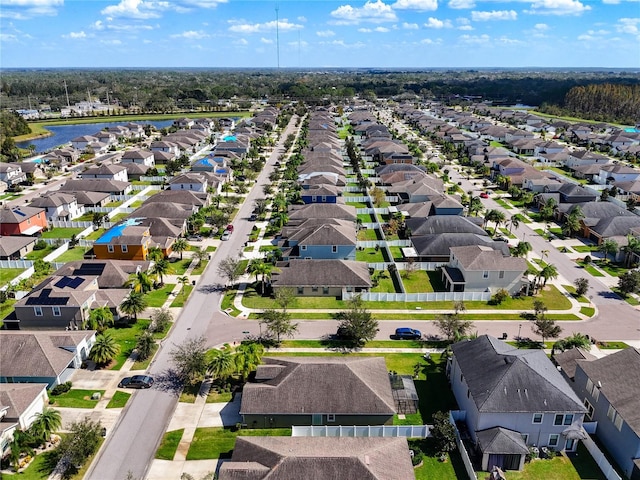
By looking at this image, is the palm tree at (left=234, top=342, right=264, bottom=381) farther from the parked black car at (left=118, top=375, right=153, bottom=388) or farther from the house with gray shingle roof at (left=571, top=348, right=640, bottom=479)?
the house with gray shingle roof at (left=571, top=348, right=640, bottom=479)

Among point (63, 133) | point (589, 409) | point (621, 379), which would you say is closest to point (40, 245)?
point (589, 409)

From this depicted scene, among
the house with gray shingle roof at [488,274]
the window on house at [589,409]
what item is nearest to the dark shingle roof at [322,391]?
the window on house at [589,409]

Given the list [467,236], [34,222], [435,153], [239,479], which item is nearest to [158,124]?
[435,153]

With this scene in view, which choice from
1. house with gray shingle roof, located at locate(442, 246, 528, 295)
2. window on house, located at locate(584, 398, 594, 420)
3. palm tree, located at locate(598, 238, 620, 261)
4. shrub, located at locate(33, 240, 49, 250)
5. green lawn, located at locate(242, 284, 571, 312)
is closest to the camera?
window on house, located at locate(584, 398, 594, 420)

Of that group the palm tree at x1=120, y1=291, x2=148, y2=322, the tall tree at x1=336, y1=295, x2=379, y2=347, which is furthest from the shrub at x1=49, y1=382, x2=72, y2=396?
the tall tree at x1=336, y1=295, x2=379, y2=347

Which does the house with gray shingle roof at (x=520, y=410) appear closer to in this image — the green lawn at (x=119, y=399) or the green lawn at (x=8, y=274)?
the green lawn at (x=119, y=399)

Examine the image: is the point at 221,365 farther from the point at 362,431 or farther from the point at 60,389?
the point at 60,389

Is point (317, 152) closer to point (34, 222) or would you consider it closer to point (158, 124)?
point (34, 222)

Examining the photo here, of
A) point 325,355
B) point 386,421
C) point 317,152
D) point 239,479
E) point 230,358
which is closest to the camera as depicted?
point 239,479
